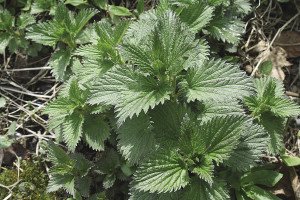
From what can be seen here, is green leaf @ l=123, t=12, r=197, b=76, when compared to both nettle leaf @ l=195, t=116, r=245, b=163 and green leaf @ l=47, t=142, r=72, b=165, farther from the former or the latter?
green leaf @ l=47, t=142, r=72, b=165

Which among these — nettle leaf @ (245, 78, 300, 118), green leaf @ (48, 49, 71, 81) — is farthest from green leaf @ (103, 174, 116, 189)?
nettle leaf @ (245, 78, 300, 118)

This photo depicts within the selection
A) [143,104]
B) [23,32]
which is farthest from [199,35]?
[23,32]

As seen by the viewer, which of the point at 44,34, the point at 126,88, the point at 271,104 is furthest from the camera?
the point at 44,34

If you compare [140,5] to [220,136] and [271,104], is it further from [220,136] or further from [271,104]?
[220,136]

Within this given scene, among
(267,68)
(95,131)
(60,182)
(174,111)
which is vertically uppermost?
(174,111)

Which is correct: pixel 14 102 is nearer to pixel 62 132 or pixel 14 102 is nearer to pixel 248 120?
pixel 62 132

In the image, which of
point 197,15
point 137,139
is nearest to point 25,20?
point 197,15
